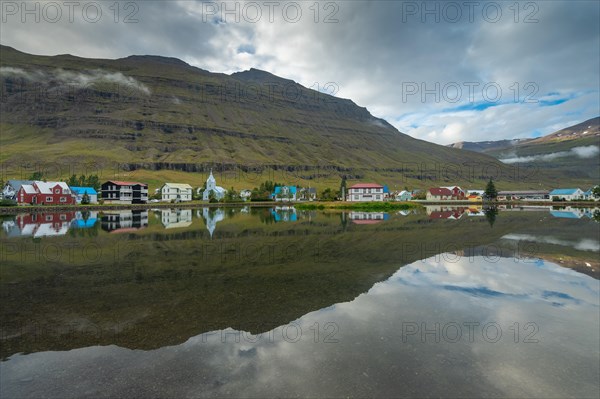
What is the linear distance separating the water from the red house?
95.1m

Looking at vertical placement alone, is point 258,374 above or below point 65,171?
below

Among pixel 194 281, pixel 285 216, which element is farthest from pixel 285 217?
pixel 194 281

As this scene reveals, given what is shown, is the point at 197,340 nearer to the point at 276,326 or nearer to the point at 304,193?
the point at 276,326

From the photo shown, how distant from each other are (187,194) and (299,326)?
150578 mm

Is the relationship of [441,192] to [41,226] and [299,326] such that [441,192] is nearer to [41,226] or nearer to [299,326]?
[41,226]

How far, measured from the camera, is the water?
804 cm

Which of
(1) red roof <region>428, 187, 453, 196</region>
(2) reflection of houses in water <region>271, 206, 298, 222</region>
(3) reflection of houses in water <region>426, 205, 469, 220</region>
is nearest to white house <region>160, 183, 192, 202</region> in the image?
(2) reflection of houses in water <region>271, 206, 298, 222</region>

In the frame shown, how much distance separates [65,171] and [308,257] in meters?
211

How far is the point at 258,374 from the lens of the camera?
846 centimetres

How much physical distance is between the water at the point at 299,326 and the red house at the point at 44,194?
95.1 meters

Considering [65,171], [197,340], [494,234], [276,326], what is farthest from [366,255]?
[65,171]

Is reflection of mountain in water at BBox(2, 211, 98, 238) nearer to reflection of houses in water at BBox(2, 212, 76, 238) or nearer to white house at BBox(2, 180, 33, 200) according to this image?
reflection of houses in water at BBox(2, 212, 76, 238)

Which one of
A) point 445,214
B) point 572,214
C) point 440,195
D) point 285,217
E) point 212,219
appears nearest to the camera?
point 212,219

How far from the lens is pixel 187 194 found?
153 metres
